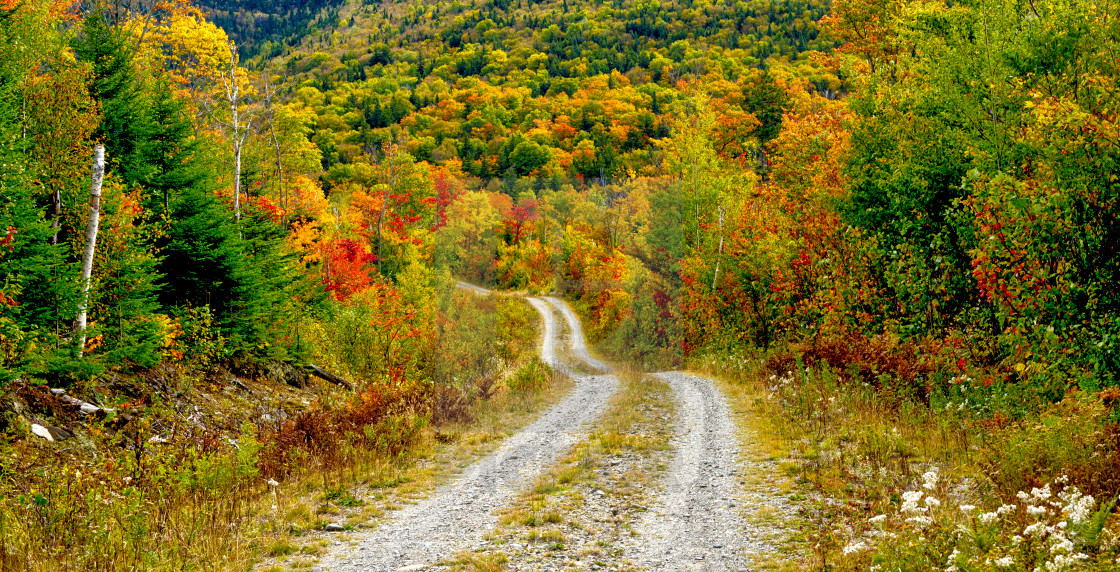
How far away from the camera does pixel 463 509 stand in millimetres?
8352

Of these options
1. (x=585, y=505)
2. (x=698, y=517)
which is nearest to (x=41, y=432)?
(x=585, y=505)

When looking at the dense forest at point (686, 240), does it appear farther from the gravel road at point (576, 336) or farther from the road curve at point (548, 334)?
the road curve at point (548, 334)

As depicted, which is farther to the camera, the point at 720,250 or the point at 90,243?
the point at 720,250

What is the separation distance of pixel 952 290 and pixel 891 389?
88.9 inches

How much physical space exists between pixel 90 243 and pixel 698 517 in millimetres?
11710

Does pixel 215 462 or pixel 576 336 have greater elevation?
pixel 215 462

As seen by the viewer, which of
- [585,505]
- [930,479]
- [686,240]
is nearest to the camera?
Answer: [930,479]

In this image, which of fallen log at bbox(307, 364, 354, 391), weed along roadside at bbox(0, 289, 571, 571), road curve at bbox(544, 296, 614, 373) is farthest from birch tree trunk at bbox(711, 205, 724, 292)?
fallen log at bbox(307, 364, 354, 391)

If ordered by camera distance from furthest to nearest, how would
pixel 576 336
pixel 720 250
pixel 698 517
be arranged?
1. pixel 576 336
2. pixel 720 250
3. pixel 698 517

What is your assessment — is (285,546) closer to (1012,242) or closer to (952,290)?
(1012,242)

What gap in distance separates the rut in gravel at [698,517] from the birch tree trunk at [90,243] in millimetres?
10597

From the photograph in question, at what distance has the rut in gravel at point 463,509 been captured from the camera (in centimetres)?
656

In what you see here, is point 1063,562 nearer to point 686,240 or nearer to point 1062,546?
point 1062,546

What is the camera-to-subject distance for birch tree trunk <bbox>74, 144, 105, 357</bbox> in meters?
11.4
